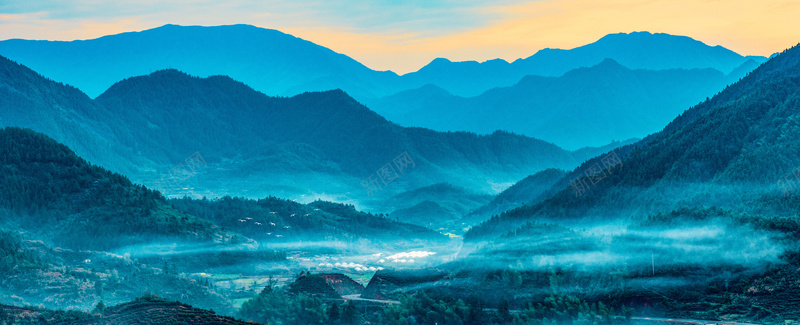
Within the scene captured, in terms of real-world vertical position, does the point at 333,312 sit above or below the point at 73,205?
below

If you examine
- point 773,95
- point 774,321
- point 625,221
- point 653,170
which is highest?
point 773,95

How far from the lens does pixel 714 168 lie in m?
167

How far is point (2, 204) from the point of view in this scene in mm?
181250

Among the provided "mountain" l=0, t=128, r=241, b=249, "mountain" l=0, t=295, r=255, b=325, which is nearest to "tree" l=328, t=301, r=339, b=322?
"mountain" l=0, t=295, r=255, b=325

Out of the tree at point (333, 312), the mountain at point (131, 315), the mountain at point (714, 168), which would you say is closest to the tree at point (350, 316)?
the tree at point (333, 312)

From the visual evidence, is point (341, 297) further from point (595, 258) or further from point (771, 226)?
point (771, 226)

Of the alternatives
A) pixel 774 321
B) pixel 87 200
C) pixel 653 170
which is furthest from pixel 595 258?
pixel 87 200

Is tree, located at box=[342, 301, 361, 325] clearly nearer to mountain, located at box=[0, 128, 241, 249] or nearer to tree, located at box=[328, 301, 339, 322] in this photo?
tree, located at box=[328, 301, 339, 322]

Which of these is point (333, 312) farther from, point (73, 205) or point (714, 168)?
point (73, 205)

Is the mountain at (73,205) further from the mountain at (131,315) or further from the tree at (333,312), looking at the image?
the mountain at (131,315)

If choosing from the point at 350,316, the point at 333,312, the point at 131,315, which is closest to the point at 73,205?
the point at 333,312

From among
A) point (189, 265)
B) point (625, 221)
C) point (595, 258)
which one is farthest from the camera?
point (189, 265)

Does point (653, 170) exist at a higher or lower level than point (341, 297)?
higher

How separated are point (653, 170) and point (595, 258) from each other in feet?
238
